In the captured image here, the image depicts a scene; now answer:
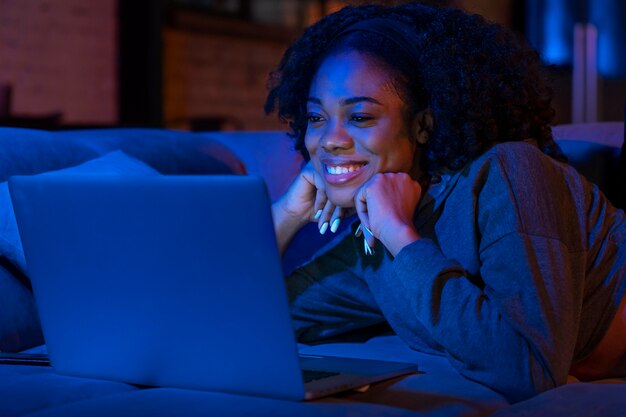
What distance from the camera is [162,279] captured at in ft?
4.11

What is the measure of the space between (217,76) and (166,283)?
5921 millimetres

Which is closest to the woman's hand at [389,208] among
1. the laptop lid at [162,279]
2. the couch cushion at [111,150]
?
the laptop lid at [162,279]

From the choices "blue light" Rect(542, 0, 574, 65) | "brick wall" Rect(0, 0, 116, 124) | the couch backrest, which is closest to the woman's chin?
the couch backrest

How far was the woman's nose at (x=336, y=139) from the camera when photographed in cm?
163

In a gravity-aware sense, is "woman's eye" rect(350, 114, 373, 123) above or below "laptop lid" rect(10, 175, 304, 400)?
above

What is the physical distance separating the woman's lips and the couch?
0.97 feet

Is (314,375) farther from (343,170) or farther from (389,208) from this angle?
(343,170)

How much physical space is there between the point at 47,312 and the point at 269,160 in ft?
4.36

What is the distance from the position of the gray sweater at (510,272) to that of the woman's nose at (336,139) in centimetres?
16

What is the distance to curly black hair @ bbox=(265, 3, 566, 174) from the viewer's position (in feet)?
5.38

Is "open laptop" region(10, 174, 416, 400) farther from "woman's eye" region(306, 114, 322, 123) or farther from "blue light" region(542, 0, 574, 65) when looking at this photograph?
"blue light" region(542, 0, 574, 65)

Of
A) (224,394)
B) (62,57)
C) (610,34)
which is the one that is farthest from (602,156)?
(610,34)

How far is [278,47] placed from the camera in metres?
7.59

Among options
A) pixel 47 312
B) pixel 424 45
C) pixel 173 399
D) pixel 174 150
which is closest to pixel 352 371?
pixel 173 399
